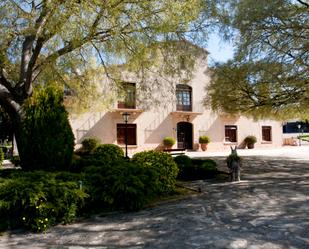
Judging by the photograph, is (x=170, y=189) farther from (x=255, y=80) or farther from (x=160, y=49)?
(x=255, y=80)

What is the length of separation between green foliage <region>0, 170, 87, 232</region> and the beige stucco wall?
53.1 ft

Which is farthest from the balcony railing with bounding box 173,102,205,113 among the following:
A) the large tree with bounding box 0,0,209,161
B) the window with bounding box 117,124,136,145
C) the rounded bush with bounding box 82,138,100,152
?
the large tree with bounding box 0,0,209,161

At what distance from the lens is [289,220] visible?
19.4 feet

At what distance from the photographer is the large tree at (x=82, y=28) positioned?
759 cm

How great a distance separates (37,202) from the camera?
5.70 m

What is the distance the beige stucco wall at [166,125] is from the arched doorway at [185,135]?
38 cm

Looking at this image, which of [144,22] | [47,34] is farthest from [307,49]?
[47,34]

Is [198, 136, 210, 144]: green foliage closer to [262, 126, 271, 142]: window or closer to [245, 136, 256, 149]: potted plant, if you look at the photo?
[245, 136, 256, 149]: potted plant

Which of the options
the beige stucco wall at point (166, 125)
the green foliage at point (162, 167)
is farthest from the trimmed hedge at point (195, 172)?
the beige stucco wall at point (166, 125)

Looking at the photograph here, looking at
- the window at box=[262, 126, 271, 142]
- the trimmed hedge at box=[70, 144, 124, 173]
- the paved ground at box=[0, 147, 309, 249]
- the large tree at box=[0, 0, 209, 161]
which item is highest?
the large tree at box=[0, 0, 209, 161]

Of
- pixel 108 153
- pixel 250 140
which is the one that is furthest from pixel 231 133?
pixel 108 153

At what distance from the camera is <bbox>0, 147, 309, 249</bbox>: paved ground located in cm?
495

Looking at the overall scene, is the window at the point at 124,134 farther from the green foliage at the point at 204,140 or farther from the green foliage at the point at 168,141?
the green foliage at the point at 204,140

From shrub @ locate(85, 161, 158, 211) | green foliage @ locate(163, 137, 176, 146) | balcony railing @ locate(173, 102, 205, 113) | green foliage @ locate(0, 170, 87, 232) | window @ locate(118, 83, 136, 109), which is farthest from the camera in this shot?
balcony railing @ locate(173, 102, 205, 113)
